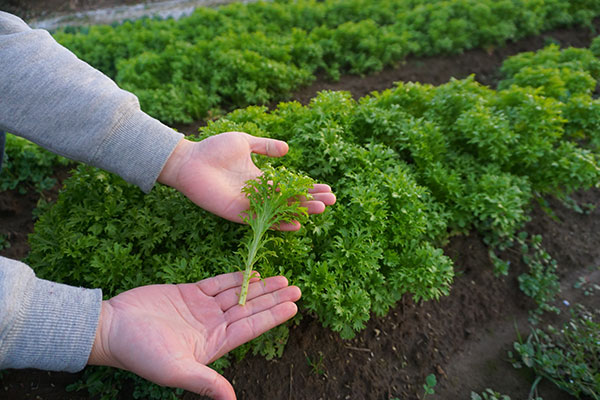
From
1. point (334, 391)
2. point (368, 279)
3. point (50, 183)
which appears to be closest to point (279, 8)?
→ point (50, 183)

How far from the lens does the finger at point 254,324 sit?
2031 mm

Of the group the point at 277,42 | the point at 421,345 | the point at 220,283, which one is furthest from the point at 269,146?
the point at 277,42

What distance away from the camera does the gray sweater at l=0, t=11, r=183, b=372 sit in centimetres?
173

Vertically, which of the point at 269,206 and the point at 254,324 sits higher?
the point at 269,206

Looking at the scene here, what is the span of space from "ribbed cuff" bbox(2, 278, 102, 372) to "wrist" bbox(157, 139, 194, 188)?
0.92 metres

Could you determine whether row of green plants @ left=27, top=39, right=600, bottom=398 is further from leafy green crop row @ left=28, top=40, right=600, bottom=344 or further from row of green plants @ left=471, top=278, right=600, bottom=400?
row of green plants @ left=471, top=278, right=600, bottom=400

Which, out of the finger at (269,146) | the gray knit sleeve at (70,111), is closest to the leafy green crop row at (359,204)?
the finger at (269,146)

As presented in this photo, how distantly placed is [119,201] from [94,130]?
63cm

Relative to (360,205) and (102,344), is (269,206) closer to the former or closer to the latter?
(360,205)

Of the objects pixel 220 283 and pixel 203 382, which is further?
pixel 220 283

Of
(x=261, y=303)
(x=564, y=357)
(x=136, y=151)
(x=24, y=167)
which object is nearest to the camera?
(x=261, y=303)

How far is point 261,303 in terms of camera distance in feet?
7.13

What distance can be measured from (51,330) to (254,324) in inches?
37.6

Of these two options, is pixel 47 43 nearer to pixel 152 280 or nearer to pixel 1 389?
pixel 152 280
